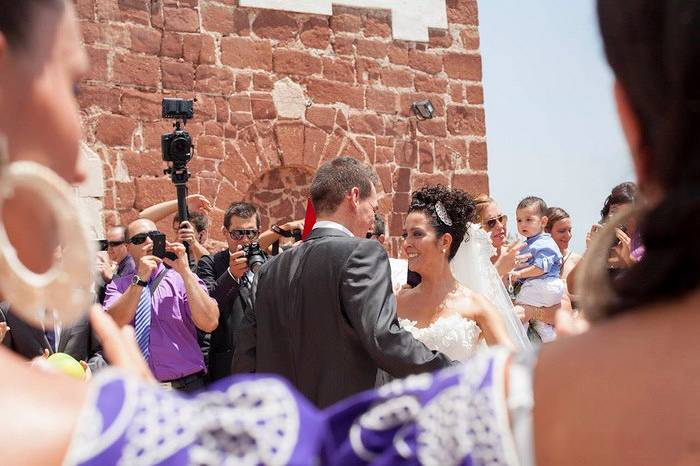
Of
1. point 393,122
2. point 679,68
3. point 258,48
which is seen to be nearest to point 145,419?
point 679,68

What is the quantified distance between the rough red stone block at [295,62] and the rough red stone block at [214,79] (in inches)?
21.3

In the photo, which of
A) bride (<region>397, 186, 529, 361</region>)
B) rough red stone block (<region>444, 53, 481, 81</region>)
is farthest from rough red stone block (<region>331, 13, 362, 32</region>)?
bride (<region>397, 186, 529, 361</region>)

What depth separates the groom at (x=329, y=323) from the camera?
156 inches

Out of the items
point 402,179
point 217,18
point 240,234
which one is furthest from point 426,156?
point 240,234

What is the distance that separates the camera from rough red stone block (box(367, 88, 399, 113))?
34.4 ft

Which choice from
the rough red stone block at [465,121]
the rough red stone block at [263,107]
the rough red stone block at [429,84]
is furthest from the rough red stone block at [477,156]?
the rough red stone block at [263,107]

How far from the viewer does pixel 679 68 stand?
1046mm

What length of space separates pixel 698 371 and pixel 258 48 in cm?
911

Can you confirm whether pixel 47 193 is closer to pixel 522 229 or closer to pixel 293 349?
pixel 293 349

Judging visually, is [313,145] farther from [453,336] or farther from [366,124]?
[453,336]

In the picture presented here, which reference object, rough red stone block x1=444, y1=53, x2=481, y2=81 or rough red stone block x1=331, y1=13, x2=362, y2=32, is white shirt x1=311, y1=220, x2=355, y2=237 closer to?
rough red stone block x1=331, y1=13, x2=362, y2=32

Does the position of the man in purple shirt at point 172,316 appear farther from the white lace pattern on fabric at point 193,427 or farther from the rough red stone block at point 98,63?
the white lace pattern on fabric at point 193,427

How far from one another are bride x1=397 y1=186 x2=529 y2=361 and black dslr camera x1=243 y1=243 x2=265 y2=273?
3.53 ft

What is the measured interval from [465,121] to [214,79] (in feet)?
10.2
